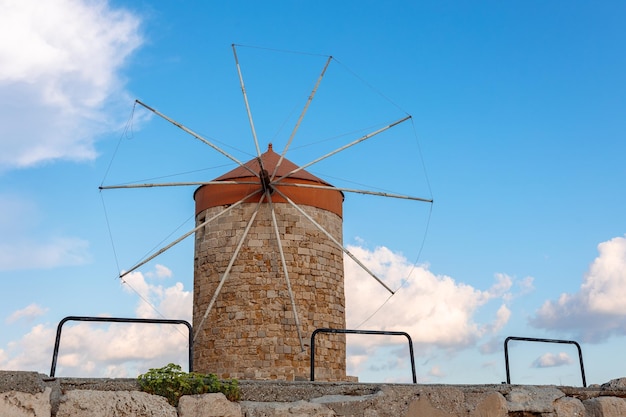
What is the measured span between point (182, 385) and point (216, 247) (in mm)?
10309

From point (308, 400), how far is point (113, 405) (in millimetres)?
1429

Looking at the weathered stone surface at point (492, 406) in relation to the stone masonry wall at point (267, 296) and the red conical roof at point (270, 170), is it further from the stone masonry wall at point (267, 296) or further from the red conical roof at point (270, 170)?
the red conical roof at point (270, 170)

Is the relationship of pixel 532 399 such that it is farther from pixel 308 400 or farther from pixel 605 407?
pixel 308 400

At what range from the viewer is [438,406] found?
5871 mm

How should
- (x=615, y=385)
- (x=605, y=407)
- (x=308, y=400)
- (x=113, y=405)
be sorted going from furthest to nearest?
(x=615, y=385)
(x=605, y=407)
(x=308, y=400)
(x=113, y=405)

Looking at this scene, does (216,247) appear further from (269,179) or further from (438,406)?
(438,406)

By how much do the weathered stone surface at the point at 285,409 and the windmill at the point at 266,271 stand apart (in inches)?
348

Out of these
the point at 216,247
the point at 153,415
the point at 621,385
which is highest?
the point at 216,247

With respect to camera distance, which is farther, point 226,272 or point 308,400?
point 226,272

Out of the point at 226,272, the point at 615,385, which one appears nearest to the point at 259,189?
the point at 226,272

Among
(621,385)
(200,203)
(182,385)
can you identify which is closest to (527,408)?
(621,385)

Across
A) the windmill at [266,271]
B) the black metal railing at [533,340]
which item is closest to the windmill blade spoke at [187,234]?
the windmill at [266,271]

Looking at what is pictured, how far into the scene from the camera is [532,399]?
639 centimetres

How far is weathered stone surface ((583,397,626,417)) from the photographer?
6.67 m
